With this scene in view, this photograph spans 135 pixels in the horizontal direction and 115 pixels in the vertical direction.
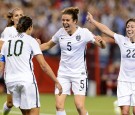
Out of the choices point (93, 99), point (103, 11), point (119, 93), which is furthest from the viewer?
point (103, 11)

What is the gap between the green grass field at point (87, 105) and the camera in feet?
56.1

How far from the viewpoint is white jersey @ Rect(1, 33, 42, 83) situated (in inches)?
428

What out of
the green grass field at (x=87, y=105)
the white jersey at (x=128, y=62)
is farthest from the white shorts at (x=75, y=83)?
the green grass field at (x=87, y=105)

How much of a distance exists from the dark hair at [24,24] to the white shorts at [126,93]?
95.3 inches

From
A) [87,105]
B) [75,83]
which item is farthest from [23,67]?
[87,105]

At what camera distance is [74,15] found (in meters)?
13.0

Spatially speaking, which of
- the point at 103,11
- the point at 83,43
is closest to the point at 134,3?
the point at 103,11

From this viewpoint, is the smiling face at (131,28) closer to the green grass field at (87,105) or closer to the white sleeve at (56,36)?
the white sleeve at (56,36)

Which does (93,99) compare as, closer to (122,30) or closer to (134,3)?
(122,30)

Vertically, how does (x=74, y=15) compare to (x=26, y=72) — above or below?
above

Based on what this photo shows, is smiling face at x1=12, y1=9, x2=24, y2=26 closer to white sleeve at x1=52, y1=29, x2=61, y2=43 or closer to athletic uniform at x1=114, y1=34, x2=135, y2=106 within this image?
white sleeve at x1=52, y1=29, x2=61, y2=43

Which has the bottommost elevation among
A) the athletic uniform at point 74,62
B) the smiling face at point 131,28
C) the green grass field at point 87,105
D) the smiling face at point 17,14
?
the green grass field at point 87,105

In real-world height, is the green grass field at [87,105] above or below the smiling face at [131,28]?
below

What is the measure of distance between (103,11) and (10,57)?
14.2 metres
